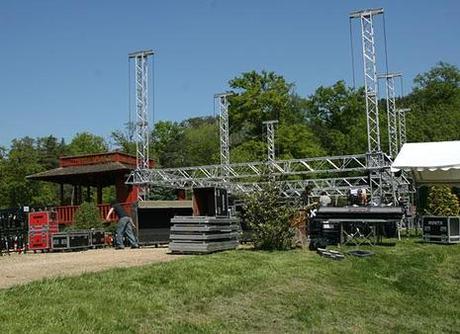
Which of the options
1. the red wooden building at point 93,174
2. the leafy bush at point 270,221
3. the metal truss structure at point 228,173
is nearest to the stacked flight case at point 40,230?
the leafy bush at point 270,221

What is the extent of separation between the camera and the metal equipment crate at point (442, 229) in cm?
1819

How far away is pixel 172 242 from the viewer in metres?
14.5

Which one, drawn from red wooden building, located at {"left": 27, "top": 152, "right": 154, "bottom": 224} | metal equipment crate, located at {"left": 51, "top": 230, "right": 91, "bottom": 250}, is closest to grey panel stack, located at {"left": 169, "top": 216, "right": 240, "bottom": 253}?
metal equipment crate, located at {"left": 51, "top": 230, "right": 91, "bottom": 250}

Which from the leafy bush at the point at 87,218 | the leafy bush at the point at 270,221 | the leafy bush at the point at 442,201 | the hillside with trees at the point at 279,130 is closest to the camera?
the leafy bush at the point at 270,221

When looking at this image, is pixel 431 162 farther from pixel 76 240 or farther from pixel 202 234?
pixel 76 240

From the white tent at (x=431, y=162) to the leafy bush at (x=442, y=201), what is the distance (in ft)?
23.7

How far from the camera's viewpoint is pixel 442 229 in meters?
18.3

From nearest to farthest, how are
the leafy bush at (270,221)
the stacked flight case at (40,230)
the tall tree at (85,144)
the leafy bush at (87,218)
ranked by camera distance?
the leafy bush at (270,221)
the stacked flight case at (40,230)
the leafy bush at (87,218)
the tall tree at (85,144)

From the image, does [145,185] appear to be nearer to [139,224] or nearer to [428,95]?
[139,224]

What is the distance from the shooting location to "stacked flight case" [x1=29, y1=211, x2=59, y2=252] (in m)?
19.3

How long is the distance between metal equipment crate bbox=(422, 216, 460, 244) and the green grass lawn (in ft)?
12.1

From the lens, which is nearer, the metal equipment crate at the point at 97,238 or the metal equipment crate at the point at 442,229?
the metal equipment crate at the point at 442,229

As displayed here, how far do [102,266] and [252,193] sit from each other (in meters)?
4.91

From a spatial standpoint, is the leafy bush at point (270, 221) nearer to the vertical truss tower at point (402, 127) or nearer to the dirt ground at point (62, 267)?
the dirt ground at point (62, 267)
